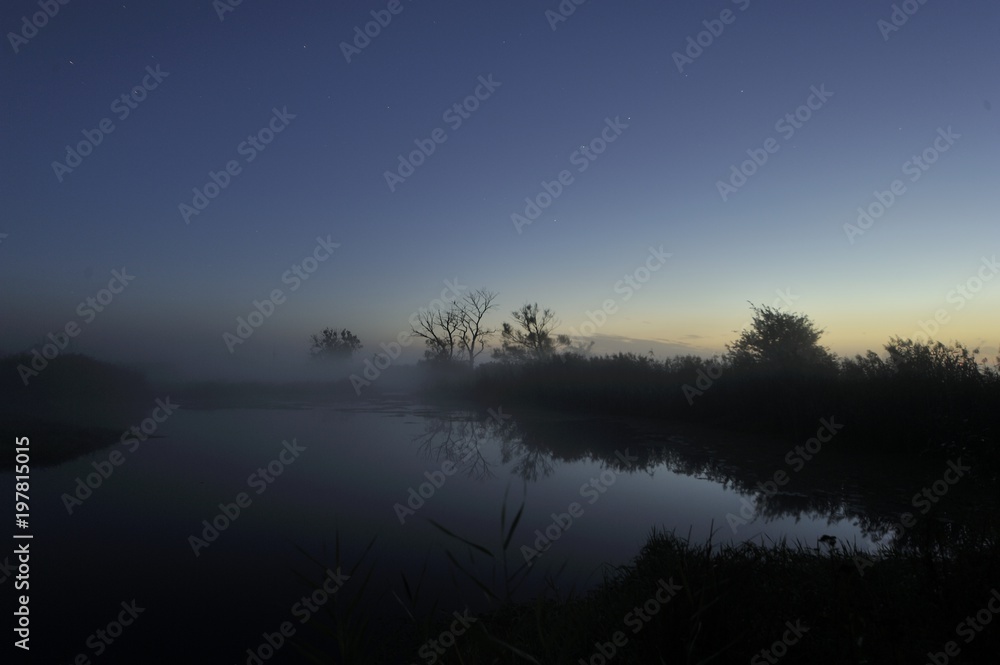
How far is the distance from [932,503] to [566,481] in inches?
183

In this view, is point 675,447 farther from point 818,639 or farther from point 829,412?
point 818,639

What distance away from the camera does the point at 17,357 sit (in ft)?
64.2
